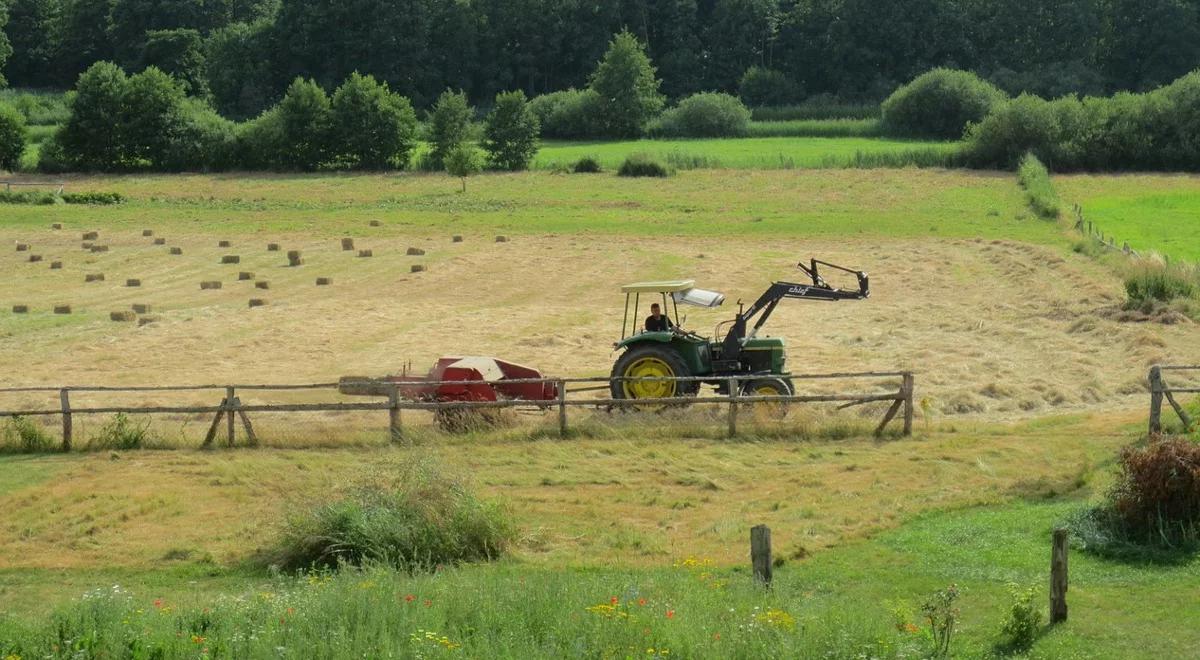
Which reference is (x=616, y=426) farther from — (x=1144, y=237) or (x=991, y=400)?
(x=1144, y=237)

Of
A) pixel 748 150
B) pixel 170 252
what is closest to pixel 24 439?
pixel 170 252

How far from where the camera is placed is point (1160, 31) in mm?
121562

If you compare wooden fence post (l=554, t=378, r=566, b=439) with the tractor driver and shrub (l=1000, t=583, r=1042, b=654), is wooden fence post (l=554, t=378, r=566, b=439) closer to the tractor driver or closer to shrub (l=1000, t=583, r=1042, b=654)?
the tractor driver

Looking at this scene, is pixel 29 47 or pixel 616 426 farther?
pixel 29 47

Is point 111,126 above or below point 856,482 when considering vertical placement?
above

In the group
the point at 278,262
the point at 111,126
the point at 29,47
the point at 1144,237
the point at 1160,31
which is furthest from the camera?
the point at 29,47

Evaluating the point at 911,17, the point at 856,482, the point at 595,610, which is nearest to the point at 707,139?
the point at 911,17

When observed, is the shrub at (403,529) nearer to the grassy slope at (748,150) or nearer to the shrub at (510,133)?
the grassy slope at (748,150)

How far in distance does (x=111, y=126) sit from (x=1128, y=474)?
82.6m

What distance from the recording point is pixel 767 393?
24.1 m

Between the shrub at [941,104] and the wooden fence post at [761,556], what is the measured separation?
88945 mm

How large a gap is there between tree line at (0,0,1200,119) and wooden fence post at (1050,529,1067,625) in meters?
107

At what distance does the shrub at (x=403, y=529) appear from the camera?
659 inches

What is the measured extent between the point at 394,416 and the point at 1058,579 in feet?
38.0
